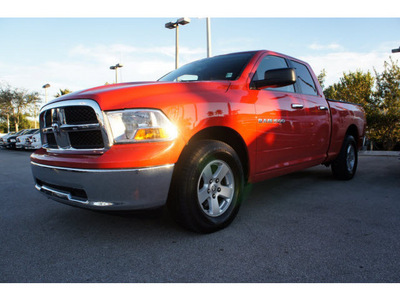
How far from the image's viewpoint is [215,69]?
340cm

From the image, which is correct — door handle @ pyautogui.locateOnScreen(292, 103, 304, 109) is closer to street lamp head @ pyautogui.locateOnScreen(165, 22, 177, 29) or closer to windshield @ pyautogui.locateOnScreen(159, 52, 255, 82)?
windshield @ pyautogui.locateOnScreen(159, 52, 255, 82)

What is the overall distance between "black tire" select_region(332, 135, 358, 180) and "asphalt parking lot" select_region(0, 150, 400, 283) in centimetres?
127

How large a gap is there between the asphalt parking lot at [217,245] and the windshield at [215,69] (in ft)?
4.99

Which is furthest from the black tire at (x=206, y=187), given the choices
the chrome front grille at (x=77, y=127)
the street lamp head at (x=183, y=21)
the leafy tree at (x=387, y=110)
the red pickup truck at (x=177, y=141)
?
the leafy tree at (x=387, y=110)

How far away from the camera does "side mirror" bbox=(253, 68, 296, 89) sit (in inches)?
114

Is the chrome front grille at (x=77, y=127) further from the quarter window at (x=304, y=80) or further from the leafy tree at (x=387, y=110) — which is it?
the leafy tree at (x=387, y=110)

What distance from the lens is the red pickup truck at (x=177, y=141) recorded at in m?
2.14

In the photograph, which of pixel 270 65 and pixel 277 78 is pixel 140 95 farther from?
pixel 270 65

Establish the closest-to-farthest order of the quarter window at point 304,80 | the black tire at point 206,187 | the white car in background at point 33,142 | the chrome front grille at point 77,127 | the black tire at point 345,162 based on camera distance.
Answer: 1. the chrome front grille at point 77,127
2. the black tire at point 206,187
3. the quarter window at point 304,80
4. the black tire at point 345,162
5. the white car in background at point 33,142

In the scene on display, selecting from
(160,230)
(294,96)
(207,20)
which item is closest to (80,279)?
(160,230)

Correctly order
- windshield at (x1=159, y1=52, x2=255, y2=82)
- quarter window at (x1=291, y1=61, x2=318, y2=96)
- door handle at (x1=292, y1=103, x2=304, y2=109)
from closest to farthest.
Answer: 1. windshield at (x1=159, y1=52, x2=255, y2=82)
2. door handle at (x1=292, y1=103, x2=304, y2=109)
3. quarter window at (x1=291, y1=61, x2=318, y2=96)

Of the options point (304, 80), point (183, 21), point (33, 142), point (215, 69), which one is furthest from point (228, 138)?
point (33, 142)

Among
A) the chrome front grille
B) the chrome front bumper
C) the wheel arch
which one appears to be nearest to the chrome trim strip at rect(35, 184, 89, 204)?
the chrome front bumper

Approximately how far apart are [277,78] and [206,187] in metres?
1.30
